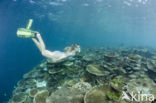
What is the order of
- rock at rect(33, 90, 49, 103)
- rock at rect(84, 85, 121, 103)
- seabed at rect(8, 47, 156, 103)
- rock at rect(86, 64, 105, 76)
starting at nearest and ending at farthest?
rock at rect(84, 85, 121, 103) < seabed at rect(8, 47, 156, 103) < rock at rect(33, 90, 49, 103) < rock at rect(86, 64, 105, 76)

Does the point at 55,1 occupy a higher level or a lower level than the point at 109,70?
higher

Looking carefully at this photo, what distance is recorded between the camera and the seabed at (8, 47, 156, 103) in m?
3.76

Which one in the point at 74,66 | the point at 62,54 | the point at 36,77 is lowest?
the point at 36,77

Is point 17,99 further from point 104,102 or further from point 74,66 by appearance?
point 104,102

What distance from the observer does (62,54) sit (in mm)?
6727

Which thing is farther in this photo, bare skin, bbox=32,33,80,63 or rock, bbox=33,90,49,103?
bare skin, bbox=32,33,80,63

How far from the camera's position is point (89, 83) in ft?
19.2

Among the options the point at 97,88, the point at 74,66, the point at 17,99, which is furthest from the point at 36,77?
the point at 97,88

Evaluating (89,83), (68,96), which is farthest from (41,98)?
(89,83)

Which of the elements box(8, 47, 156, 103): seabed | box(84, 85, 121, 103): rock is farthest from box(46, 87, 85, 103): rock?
box(84, 85, 121, 103): rock

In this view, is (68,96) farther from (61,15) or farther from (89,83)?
(61,15)

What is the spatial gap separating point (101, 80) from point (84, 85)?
53.0 inches

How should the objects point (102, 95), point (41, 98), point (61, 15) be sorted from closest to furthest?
point (102, 95) < point (41, 98) < point (61, 15)

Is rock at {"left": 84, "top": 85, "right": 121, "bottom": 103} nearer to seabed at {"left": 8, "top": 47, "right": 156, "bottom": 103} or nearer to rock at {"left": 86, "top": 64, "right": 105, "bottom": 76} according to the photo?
seabed at {"left": 8, "top": 47, "right": 156, "bottom": 103}
